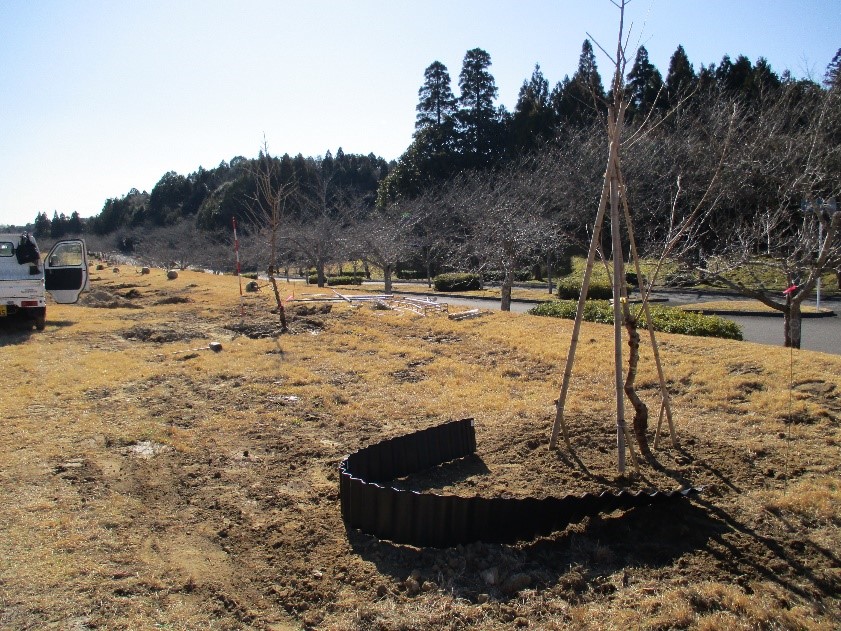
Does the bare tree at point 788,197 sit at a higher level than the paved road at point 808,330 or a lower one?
higher

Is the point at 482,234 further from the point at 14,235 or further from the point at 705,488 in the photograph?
the point at 705,488

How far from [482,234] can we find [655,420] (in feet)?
59.8

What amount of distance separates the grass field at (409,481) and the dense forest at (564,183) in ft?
9.70

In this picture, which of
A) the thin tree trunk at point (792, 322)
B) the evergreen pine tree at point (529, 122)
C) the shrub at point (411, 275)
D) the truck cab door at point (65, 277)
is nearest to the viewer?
the thin tree trunk at point (792, 322)

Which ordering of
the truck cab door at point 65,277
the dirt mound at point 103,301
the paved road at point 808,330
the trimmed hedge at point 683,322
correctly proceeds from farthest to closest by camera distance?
1. the dirt mound at point 103,301
2. the truck cab door at point 65,277
3. the paved road at point 808,330
4. the trimmed hedge at point 683,322

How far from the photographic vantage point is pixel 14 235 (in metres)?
13.8

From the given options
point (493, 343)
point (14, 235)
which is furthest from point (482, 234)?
point (14, 235)

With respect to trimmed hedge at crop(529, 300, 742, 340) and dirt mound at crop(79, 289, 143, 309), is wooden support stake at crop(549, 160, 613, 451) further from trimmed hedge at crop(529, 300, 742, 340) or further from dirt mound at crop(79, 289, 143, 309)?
dirt mound at crop(79, 289, 143, 309)

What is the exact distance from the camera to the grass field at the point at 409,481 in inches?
137

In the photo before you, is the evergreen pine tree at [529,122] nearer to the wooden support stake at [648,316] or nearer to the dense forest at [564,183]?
the dense forest at [564,183]

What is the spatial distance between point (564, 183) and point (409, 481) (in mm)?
22964

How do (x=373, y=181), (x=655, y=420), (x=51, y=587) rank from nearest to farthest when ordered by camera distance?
(x=51, y=587) < (x=655, y=420) < (x=373, y=181)

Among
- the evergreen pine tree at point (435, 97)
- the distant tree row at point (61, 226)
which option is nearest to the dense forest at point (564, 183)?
the evergreen pine tree at point (435, 97)

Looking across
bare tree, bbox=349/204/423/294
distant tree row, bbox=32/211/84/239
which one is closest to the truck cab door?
bare tree, bbox=349/204/423/294
